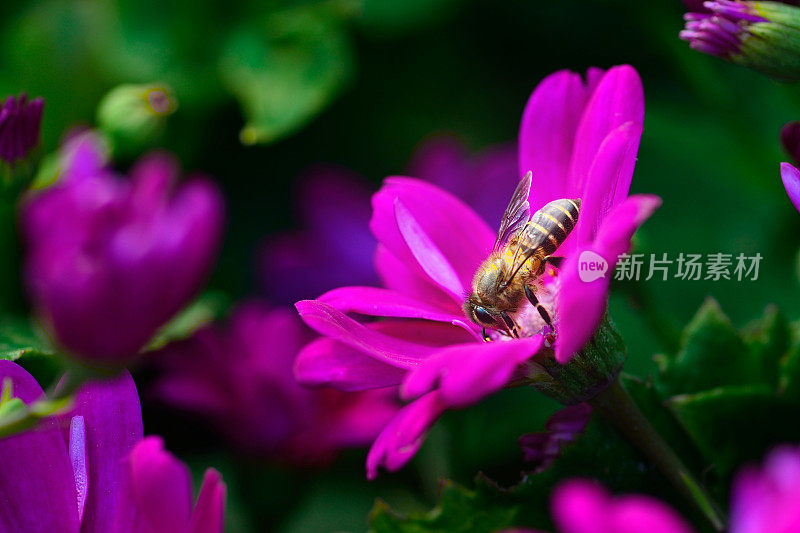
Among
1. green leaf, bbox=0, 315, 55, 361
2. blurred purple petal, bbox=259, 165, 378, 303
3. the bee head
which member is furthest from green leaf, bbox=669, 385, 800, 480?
blurred purple petal, bbox=259, 165, 378, 303

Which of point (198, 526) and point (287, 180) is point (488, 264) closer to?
point (198, 526)

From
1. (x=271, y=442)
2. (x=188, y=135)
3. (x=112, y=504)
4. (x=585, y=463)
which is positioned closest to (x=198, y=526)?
(x=112, y=504)

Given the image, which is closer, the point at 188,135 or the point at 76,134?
the point at 76,134

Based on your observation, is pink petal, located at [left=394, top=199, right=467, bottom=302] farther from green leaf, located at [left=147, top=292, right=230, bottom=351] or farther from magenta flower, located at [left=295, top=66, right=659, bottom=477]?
green leaf, located at [left=147, top=292, right=230, bottom=351]

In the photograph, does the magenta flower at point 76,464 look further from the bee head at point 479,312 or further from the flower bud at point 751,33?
the flower bud at point 751,33

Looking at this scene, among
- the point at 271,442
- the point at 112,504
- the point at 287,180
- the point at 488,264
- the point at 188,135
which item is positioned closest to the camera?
the point at 112,504
